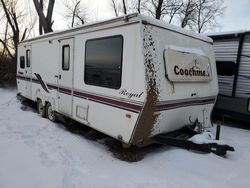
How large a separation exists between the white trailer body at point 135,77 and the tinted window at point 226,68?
1.64 meters

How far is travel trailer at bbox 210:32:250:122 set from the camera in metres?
7.12

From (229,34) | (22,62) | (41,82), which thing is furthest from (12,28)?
(229,34)

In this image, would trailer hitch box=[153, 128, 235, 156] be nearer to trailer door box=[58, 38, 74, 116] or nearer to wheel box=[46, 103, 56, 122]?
trailer door box=[58, 38, 74, 116]

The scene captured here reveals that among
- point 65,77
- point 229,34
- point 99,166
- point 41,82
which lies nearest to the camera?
point 99,166

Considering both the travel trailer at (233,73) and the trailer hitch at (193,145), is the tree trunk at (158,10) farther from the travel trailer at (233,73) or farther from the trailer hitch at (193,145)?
the trailer hitch at (193,145)

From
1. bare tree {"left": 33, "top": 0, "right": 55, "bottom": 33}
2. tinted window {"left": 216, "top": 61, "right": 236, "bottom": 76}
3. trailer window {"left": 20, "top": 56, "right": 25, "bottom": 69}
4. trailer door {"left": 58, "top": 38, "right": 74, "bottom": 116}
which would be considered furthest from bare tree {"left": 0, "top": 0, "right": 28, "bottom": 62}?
tinted window {"left": 216, "top": 61, "right": 236, "bottom": 76}

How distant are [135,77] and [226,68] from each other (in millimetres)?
4305

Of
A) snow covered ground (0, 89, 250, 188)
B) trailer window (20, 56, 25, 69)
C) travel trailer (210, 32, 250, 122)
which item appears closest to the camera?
snow covered ground (0, 89, 250, 188)

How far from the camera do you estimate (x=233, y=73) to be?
743cm

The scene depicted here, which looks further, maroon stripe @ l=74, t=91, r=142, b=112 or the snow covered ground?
maroon stripe @ l=74, t=91, r=142, b=112

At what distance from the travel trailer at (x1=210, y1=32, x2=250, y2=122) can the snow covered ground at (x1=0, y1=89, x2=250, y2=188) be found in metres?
1.49

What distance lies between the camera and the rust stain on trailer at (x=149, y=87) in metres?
4.29

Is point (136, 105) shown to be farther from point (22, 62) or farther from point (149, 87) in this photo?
point (22, 62)

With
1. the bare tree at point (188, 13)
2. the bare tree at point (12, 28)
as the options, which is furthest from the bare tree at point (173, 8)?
the bare tree at point (12, 28)
